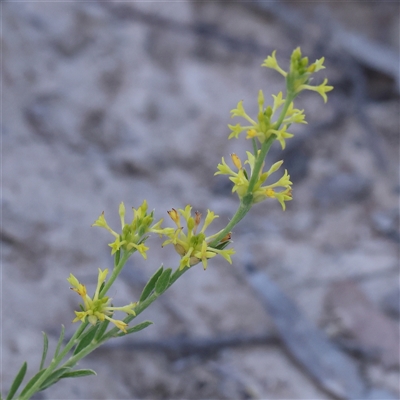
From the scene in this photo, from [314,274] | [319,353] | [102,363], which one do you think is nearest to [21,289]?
[102,363]

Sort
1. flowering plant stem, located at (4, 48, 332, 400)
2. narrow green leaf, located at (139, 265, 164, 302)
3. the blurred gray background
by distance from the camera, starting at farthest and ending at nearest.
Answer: the blurred gray background < narrow green leaf, located at (139, 265, 164, 302) < flowering plant stem, located at (4, 48, 332, 400)

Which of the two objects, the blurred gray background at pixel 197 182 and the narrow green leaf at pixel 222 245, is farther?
the blurred gray background at pixel 197 182

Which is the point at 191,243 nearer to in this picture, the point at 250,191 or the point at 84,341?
the point at 250,191

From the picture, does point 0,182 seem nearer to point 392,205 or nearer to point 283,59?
point 392,205

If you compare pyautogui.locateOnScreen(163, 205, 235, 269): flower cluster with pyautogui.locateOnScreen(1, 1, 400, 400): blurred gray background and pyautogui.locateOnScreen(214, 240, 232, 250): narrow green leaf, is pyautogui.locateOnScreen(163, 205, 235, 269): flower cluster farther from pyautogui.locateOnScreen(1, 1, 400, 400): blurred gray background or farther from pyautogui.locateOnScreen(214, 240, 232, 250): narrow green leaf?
pyautogui.locateOnScreen(1, 1, 400, 400): blurred gray background

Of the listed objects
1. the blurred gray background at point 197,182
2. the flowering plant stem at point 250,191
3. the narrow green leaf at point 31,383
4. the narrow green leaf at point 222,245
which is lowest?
the narrow green leaf at point 31,383

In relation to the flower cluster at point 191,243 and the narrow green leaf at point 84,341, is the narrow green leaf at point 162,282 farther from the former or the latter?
the narrow green leaf at point 84,341

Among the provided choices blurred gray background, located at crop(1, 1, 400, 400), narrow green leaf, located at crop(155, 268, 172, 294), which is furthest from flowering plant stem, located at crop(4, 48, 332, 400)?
blurred gray background, located at crop(1, 1, 400, 400)

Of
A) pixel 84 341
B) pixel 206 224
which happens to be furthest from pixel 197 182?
pixel 206 224

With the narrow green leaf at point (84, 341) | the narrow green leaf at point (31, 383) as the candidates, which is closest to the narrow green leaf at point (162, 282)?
the narrow green leaf at point (84, 341)
